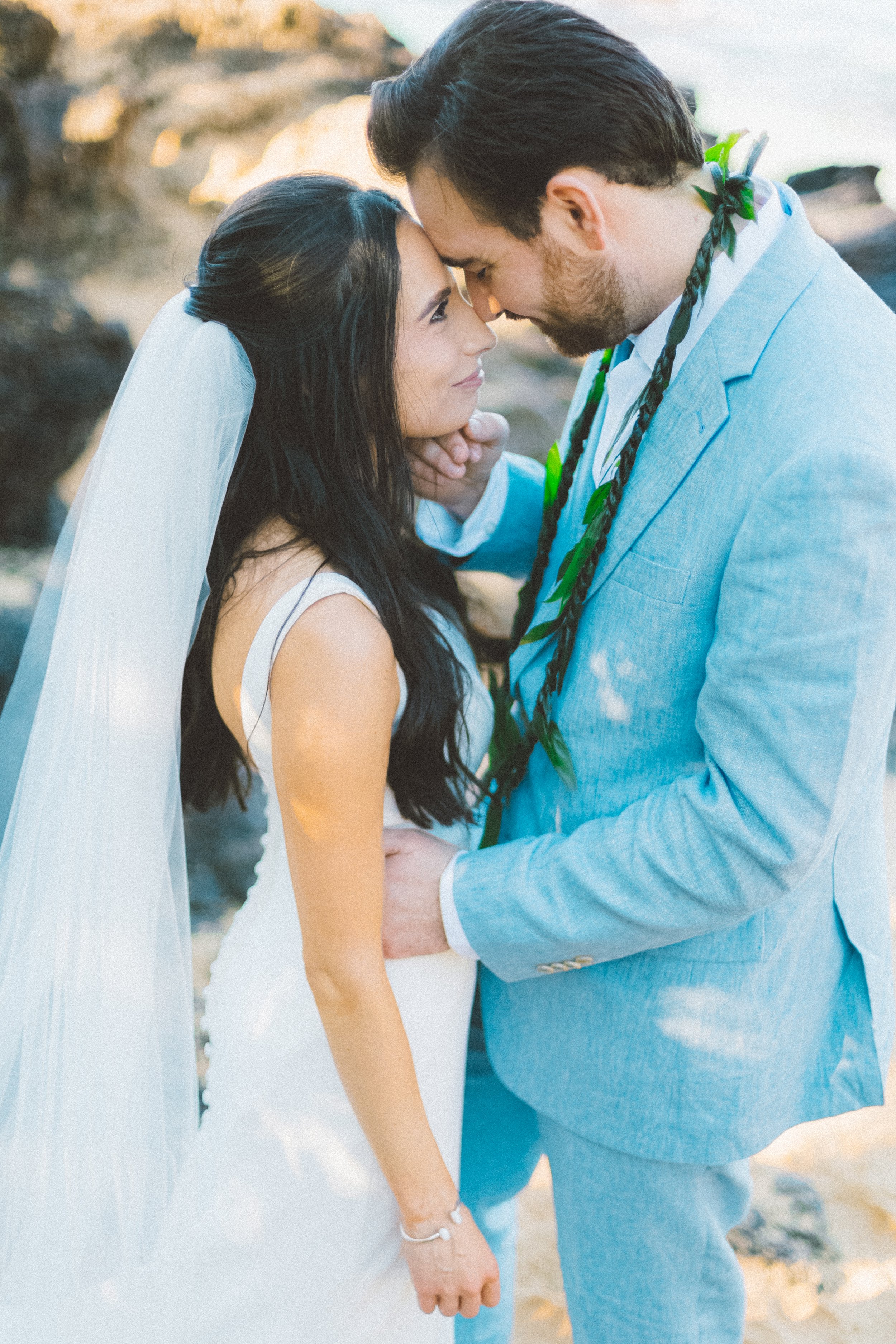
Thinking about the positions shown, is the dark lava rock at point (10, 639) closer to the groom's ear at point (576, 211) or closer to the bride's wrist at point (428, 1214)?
the bride's wrist at point (428, 1214)

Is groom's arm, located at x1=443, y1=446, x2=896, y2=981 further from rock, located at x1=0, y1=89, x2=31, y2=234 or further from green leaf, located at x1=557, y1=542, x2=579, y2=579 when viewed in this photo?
rock, located at x1=0, y1=89, x2=31, y2=234

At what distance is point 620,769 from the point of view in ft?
5.50

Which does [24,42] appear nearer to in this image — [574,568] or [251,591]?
[251,591]

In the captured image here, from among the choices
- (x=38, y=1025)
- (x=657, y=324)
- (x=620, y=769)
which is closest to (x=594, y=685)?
(x=620, y=769)

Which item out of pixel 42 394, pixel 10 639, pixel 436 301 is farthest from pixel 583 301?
pixel 42 394

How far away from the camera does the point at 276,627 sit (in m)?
1.59

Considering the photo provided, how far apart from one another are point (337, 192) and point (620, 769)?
3.68 feet

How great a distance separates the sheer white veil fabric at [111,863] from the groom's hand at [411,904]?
418 millimetres

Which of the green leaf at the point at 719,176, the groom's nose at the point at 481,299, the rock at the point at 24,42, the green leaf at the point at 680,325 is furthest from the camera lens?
the rock at the point at 24,42

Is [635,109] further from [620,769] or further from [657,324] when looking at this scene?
[620,769]

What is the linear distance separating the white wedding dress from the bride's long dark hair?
9 cm

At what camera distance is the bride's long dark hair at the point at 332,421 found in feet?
5.46

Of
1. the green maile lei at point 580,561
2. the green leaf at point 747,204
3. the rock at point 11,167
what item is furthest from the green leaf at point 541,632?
the rock at point 11,167

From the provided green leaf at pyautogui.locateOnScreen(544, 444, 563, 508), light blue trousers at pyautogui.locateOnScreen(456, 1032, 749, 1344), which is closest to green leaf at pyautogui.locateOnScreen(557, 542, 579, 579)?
green leaf at pyautogui.locateOnScreen(544, 444, 563, 508)
